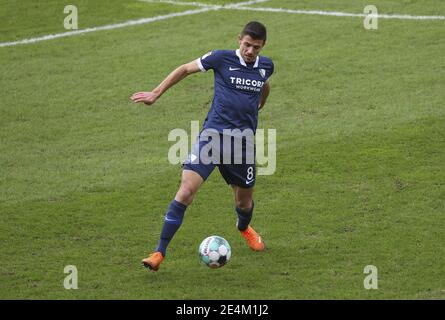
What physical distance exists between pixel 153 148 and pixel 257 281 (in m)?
4.62

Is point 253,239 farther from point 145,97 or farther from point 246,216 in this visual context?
point 145,97

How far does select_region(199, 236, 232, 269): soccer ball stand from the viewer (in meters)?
9.70

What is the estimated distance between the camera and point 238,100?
10.1 metres

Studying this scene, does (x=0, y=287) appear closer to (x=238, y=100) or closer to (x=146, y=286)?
(x=146, y=286)

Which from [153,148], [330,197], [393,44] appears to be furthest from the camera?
[393,44]

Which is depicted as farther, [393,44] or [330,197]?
[393,44]

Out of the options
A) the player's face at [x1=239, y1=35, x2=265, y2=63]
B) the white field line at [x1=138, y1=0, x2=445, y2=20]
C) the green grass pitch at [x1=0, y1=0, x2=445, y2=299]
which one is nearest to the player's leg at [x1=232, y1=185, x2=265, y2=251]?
the green grass pitch at [x1=0, y1=0, x2=445, y2=299]

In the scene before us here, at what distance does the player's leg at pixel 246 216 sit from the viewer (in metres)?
10.4

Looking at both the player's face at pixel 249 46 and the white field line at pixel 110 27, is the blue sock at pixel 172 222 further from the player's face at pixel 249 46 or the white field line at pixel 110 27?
the white field line at pixel 110 27

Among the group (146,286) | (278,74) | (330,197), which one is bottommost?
(146,286)

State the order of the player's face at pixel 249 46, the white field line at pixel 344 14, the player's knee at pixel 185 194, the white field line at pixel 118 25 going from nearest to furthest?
the player's knee at pixel 185 194
the player's face at pixel 249 46
the white field line at pixel 118 25
the white field line at pixel 344 14

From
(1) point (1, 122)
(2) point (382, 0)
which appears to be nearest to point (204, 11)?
(2) point (382, 0)

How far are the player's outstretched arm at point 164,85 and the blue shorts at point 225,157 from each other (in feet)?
2.10

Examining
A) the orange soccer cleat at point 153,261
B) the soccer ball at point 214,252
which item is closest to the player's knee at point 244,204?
the soccer ball at point 214,252
